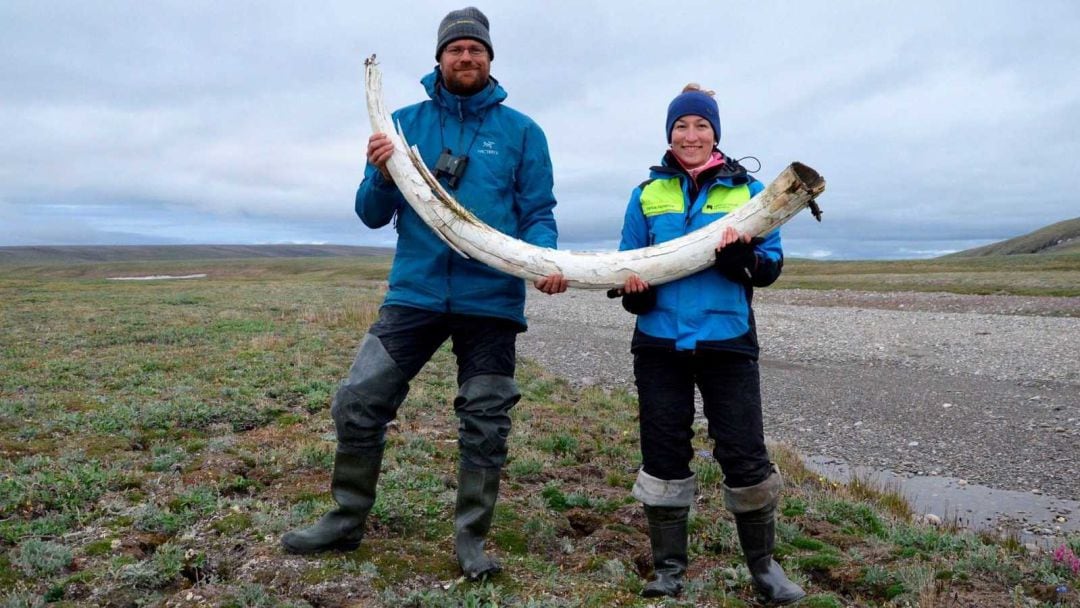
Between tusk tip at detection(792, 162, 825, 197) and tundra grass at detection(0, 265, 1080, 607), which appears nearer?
tusk tip at detection(792, 162, 825, 197)

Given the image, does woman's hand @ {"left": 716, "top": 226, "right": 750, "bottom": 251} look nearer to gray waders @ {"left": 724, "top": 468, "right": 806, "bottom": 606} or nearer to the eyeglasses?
gray waders @ {"left": 724, "top": 468, "right": 806, "bottom": 606}

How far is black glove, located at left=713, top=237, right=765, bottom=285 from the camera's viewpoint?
386cm

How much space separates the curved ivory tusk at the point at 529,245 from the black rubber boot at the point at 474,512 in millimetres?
1231

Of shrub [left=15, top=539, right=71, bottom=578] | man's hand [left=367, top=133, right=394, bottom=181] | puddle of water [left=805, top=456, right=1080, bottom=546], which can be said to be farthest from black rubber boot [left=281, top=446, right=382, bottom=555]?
puddle of water [left=805, top=456, right=1080, bottom=546]

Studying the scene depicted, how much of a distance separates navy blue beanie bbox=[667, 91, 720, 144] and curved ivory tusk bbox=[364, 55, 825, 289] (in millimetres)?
564

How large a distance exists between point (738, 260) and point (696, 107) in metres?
0.91

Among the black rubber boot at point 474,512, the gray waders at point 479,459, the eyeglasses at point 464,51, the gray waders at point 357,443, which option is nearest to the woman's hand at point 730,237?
the gray waders at point 479,459

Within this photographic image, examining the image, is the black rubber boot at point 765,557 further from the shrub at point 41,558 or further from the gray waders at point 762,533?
the shrub at point 41,558

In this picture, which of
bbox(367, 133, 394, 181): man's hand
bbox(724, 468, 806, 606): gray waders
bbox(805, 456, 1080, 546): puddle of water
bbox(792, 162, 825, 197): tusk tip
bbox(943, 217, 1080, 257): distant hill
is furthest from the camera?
bbox(943, 217, 1080, 257): distant hill

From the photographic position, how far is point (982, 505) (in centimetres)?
745

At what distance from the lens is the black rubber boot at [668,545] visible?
13.6 ft

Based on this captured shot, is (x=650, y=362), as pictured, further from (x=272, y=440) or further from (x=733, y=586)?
(x=272, y=440)

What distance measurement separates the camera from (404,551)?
4543 mm

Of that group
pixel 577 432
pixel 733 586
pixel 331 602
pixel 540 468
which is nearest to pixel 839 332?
pixel 577 432
